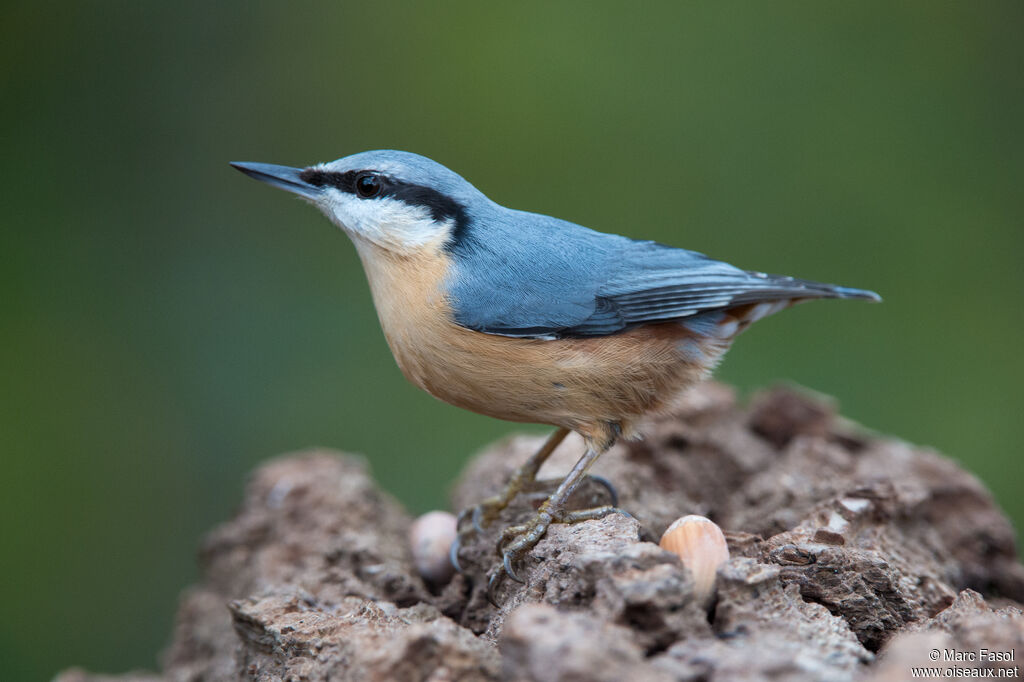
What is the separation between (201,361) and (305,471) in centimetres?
242

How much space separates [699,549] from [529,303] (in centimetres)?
105

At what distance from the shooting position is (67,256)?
5434 mm

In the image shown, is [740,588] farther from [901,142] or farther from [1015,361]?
[901,142]

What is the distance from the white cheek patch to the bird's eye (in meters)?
0.02

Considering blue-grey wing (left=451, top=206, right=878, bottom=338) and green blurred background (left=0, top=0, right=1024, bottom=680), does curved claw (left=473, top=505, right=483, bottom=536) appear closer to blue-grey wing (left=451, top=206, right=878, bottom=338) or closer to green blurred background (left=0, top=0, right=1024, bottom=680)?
blue-grey wing (left=451, top=206, right=878, bottom=338)

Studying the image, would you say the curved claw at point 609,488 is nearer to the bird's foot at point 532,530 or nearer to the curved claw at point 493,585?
the bird's foot at point 532,530

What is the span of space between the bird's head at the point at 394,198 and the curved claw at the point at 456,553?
97 cm

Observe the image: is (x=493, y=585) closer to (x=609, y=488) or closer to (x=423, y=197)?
(x=609, y=488)

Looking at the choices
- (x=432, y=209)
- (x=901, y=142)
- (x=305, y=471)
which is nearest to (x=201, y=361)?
(x=305, y=471)

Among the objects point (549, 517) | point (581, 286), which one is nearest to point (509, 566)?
point (549, 517)

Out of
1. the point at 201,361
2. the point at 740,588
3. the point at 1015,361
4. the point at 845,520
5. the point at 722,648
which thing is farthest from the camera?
the point at 201,361

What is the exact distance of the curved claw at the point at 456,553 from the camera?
284cm

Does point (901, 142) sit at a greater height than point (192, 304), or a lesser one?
greater

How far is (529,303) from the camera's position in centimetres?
281
